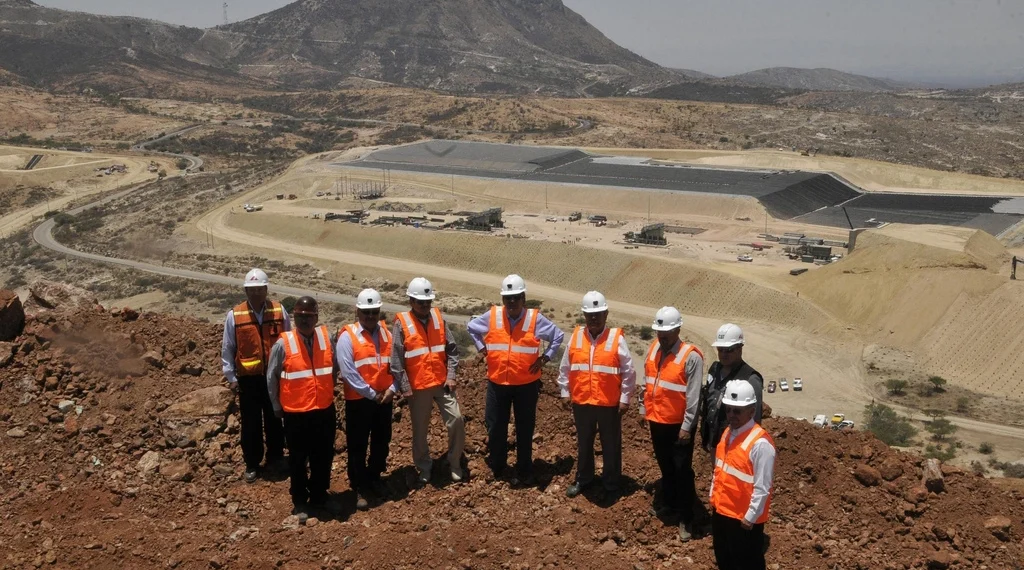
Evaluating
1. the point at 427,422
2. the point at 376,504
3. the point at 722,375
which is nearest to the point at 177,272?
the point at 427,422

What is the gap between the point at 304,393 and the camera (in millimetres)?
6926

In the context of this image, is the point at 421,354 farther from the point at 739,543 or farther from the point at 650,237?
the point at 650,237

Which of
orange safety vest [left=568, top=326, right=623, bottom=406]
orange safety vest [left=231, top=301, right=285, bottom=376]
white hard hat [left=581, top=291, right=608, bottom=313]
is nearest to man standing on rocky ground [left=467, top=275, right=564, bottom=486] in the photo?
orange safety vest [left=568, top=326, right=623, bottom=406]

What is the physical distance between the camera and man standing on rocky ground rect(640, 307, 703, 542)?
6.52 m

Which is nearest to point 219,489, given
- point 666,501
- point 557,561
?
point 557,561

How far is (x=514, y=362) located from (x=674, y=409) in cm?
146

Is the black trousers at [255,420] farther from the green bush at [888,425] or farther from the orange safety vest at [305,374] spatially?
the green bush at [888,425]

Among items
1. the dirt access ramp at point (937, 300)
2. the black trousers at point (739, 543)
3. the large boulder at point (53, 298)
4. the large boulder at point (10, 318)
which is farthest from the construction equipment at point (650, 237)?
the black trousers at point (739, 543)

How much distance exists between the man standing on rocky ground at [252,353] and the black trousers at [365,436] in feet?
2.92

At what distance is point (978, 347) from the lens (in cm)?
2834

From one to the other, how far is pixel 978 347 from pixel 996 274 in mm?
5052

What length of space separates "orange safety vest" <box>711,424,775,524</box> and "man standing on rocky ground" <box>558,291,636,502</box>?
1.34m

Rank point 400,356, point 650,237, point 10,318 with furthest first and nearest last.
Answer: point 650,237 → point 10,318 → point 400,356

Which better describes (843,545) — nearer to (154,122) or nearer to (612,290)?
(612,290)
